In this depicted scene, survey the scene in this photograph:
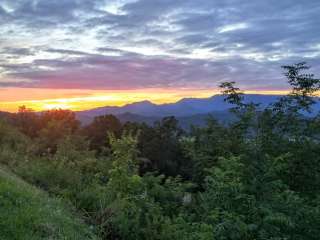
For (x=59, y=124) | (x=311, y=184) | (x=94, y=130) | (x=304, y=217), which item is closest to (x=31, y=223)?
(x=304, y=217)

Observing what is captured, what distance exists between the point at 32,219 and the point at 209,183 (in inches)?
158

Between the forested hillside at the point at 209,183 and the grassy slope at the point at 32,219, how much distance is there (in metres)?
0.03

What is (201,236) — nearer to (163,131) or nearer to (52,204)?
(52,204)

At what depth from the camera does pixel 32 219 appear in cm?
651

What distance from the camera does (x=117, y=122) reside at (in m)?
45.0

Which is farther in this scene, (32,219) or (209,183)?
(209,183)

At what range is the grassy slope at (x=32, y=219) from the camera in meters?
5.96

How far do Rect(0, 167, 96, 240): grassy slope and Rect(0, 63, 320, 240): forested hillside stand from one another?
3cm

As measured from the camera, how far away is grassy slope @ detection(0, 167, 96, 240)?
596 centimetres

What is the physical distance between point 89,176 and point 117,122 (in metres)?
32.9

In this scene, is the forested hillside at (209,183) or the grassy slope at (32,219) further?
the forested hillside at (209,183)

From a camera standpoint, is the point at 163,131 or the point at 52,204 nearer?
the point at 52,204

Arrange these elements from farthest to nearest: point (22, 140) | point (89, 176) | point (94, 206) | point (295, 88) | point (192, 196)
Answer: point (22, 140)
point (295, 88)
point (89, 176)
point (192, 196)
point (94, 206)

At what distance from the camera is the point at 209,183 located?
30.7 ft
